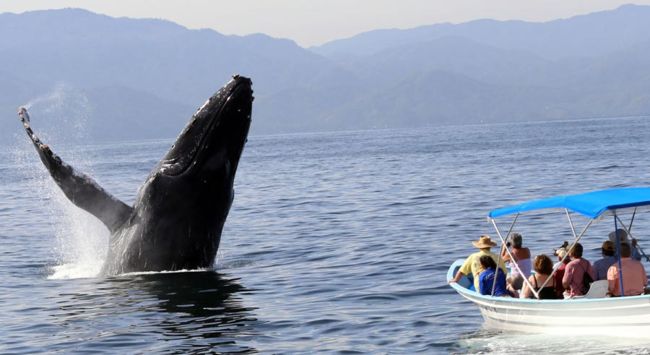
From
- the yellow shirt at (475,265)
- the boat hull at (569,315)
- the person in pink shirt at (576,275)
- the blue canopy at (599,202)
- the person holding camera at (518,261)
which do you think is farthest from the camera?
the person holding camera at (518,261)

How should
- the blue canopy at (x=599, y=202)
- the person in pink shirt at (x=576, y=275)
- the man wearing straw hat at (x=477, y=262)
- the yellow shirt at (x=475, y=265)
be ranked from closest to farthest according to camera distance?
1. the blue canopy at (x=599, y=202)
2. the person in pink shirt at (x=576, y=275)
3. the man wearing straw hat at (x=477, y=262)
4. the yellow shirt at (x=475, y=265)

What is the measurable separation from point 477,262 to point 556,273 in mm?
1355

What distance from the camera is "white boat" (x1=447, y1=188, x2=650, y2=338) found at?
14367mm

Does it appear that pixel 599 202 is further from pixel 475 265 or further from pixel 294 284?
pixel 294 284

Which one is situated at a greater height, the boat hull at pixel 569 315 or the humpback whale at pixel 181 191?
the humpback whale at pixel 181 191

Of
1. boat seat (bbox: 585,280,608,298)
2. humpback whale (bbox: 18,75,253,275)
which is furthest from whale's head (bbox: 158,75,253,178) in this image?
boat seat (bbox: 585,280,608,298)

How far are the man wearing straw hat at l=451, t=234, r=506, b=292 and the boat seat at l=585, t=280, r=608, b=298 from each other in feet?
5.41

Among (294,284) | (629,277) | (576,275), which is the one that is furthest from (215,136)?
(629,277)

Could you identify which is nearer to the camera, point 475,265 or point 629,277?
point 629,277

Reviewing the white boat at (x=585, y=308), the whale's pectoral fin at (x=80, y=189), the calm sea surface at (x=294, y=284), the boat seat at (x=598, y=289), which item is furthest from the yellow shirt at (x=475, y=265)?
the whale's pectoral fin at (x=80, y=189)

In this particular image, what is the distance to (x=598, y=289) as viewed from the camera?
15.3m

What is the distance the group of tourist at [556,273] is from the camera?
15.0 metres

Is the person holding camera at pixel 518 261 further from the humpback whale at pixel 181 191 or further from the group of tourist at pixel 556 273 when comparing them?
the humpback whale at pixel 181 191

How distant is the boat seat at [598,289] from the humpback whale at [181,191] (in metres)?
6.79
